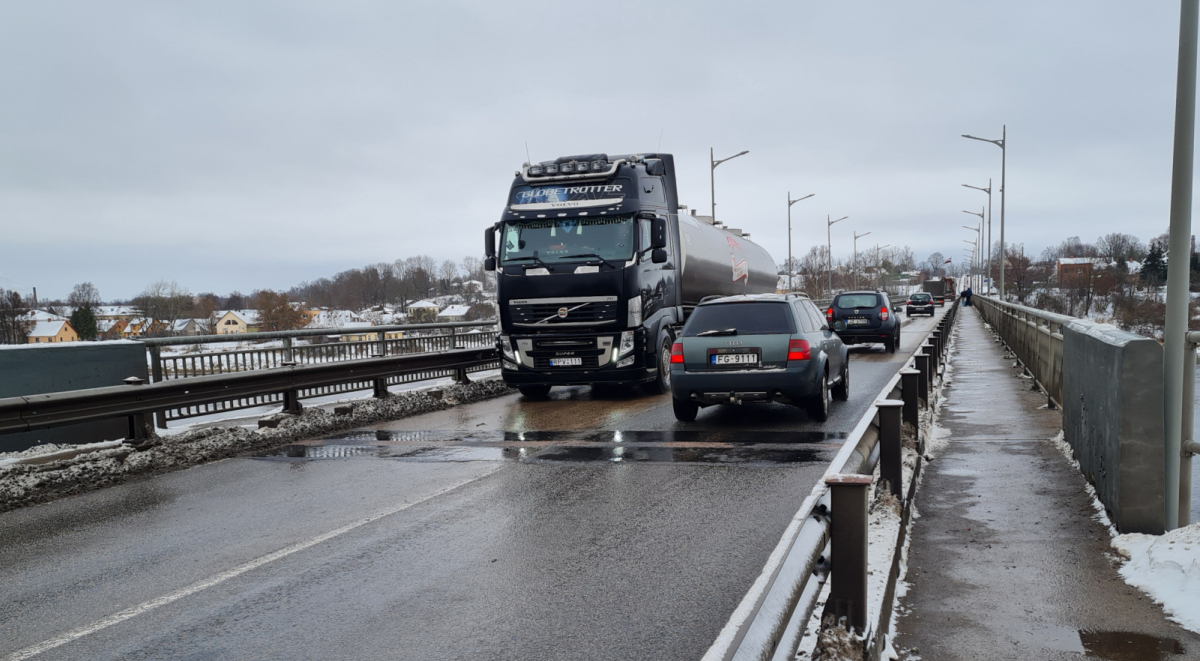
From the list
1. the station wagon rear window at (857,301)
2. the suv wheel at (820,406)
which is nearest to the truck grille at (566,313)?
the suv wheel at (820,406)

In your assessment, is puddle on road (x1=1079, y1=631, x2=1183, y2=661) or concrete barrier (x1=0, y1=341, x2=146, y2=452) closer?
puddle on road (x1=1079, y1=631, x2=1183, y2=661)

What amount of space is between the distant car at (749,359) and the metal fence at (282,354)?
17.0ft

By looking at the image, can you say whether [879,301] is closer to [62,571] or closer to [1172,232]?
[1172,232]

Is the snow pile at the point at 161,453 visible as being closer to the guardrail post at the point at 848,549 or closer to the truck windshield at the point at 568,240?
the truck windshield at the point at 568,240

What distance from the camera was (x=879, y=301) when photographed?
2484cm

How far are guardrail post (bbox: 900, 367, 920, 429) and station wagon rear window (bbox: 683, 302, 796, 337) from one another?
3292 millimetres

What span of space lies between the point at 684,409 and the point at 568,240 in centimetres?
419

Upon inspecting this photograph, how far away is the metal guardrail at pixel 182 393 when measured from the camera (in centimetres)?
827

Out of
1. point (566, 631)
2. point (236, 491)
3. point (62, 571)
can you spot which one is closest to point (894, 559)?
point (566, 631)

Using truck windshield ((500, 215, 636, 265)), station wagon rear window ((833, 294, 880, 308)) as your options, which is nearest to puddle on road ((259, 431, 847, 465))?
truck windshield ((500, 215, 636, 265))

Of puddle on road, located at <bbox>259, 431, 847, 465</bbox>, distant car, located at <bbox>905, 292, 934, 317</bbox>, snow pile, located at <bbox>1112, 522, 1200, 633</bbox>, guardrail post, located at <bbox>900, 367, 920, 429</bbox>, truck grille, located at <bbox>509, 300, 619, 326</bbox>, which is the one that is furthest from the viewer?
distant car, located at <bbox>905, 292, 934, 317</bbox>

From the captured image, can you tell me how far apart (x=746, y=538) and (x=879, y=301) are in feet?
68.0

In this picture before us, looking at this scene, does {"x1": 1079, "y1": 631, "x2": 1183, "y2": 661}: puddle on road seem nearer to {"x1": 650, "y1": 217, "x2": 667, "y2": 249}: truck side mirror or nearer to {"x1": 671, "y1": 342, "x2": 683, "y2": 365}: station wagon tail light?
{"x1": 671, "y1": 342, "x2": 683, "y2": 365}: station wagon tail light

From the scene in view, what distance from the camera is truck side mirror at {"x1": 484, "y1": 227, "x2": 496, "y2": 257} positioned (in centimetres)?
1452
